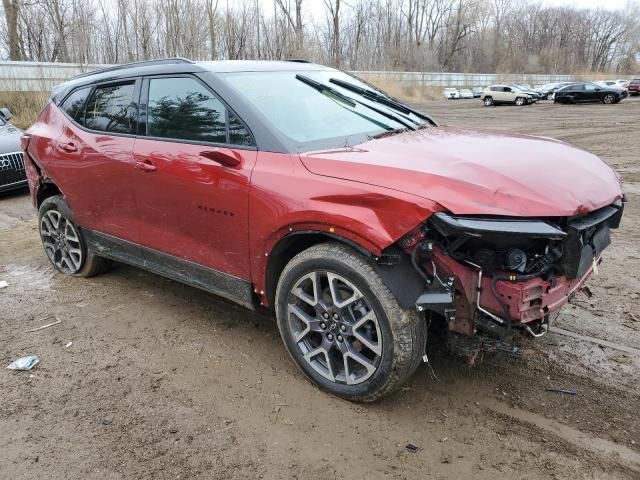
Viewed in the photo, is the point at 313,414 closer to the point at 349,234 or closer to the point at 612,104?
the point at 349,234

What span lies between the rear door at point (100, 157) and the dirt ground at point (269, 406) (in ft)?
2.55

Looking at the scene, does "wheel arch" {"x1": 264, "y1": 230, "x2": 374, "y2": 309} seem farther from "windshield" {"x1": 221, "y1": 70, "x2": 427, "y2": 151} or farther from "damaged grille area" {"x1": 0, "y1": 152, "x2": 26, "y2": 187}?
"damaged grille area" {"x1": 0, "y1": 152, "x2": 26, "y2": 187}

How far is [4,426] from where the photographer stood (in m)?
2.90

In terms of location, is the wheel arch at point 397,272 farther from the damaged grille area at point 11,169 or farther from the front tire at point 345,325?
the damaged grille area at point 11,169

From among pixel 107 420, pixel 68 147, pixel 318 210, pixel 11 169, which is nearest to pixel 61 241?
pixel 68 147

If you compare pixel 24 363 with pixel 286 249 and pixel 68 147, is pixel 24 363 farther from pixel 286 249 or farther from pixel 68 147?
pixel 286 249

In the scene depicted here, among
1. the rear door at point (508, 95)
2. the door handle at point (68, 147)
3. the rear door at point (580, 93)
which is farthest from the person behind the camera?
the rear door at point (508, 95)

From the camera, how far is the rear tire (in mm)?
4773

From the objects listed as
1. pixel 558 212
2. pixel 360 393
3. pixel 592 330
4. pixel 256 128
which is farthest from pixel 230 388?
pixel 592 330

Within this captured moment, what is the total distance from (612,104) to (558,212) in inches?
1513

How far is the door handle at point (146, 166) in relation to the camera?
3648 millimetres

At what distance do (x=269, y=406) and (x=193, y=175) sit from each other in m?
1.49

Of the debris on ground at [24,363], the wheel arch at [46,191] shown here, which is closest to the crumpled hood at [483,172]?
the debris on ground at [24,363]

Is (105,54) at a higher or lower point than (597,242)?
higher
